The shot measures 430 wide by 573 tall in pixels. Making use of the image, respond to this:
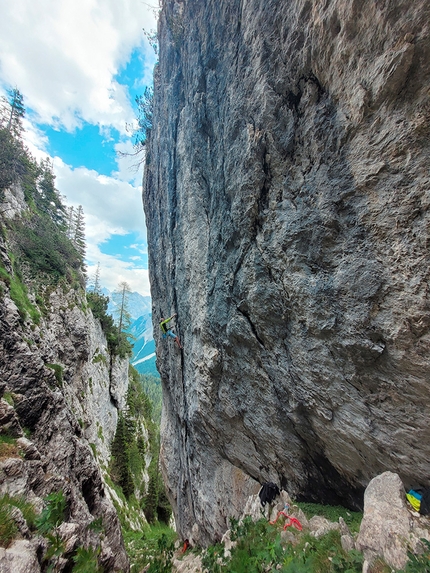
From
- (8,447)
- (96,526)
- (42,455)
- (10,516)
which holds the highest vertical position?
(8,447)

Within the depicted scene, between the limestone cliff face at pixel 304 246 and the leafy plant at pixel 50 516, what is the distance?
17.1ft

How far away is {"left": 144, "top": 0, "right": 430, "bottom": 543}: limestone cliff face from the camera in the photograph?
415 cm

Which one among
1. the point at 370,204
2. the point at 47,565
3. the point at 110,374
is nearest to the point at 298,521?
the point at 47,565

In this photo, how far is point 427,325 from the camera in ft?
13.1

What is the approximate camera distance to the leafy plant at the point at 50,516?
4.47m

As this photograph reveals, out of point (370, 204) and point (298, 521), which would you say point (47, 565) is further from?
point (370, 204)

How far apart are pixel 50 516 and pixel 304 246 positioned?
8097 millimetres

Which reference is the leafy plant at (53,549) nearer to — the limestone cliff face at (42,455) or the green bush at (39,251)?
the limestone cliff face at (42,455)

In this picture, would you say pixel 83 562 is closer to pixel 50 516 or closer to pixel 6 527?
pixel 50 516

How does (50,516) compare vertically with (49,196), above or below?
below

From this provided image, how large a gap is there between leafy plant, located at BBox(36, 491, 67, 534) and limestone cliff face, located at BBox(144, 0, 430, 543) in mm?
5220

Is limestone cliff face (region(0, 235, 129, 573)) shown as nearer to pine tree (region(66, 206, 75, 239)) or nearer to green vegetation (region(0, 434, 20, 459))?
green vegetation (region(0, 434, 20, 459))

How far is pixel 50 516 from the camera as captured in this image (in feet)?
16.1

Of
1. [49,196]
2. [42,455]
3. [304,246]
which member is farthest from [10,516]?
[49,196]
